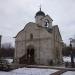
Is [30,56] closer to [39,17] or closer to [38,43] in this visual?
[38,43]

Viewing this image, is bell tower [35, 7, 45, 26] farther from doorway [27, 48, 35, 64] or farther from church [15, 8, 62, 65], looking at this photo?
doorway [27, 48, 35, 64]

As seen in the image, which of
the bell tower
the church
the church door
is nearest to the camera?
the church

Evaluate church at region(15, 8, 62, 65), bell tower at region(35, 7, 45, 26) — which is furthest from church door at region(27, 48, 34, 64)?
bell tower at region(35, 7, 45, 26)

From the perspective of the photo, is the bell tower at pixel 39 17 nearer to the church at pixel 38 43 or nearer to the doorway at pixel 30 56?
the church at pixel 38 43

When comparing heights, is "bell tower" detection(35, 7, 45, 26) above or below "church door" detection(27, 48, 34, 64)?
above

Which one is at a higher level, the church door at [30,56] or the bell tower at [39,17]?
the bell tower at [39,17]

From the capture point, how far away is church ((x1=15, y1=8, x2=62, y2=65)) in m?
30.2

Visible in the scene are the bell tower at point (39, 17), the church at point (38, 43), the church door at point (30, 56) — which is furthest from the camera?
the bell tower at point (39, 17)

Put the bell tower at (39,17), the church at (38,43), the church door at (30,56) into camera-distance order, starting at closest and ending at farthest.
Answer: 1. the church at (38,43)
2. the church door at (30,56)
3. the bell tower at (39,17)

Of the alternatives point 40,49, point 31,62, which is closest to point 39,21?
point 40,49

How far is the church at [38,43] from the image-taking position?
1187 inches

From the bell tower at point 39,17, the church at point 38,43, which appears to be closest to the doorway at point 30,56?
the church at point 38,43

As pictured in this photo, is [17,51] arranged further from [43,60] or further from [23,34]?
[43,60]

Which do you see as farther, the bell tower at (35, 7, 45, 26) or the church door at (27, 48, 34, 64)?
the bell tower at (35, 7, 45, 26)
